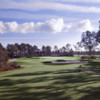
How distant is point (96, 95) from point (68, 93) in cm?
141

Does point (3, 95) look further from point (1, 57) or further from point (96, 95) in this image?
point (1, 57)

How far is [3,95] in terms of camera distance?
25.6 feet

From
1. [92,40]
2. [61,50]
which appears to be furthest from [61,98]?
[61,50]

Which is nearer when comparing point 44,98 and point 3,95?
point 44,98

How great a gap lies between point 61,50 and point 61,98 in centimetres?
10424

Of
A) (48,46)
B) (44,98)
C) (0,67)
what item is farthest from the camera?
(48,46)

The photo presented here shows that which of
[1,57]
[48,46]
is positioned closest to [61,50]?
[48,46]

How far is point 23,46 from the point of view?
3511 inches

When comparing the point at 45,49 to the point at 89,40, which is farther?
the point at 45,49

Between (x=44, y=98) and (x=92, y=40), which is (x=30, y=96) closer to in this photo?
(x=44, y=98)

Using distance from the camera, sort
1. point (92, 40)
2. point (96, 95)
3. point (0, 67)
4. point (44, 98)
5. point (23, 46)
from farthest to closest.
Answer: point (23, 46) → point (92, 40) → point (0, 67) → point (96, 95) → point (44, 98)

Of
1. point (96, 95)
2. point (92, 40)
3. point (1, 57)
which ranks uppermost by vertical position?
point (92, 40)

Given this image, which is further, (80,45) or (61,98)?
(80,45)

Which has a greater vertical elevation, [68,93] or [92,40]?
[92,40]
